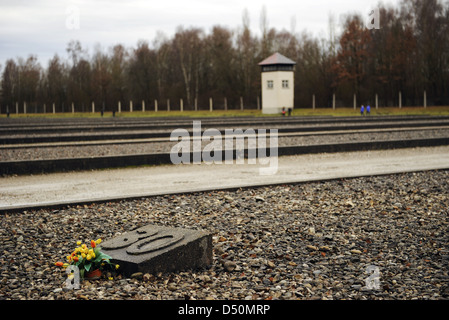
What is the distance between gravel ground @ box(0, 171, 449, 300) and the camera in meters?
4.47

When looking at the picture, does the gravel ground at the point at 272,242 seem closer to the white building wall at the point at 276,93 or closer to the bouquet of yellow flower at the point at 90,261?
the bouquet of yellow flower at the point at 90,261

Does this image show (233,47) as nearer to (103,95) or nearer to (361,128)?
(103,95)

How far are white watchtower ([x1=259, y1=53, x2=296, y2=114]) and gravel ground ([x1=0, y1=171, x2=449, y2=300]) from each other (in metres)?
38.0

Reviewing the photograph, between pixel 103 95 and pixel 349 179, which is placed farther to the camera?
pixel 103 95

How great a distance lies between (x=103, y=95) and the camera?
66062mm

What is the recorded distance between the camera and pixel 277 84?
46719 millimetres

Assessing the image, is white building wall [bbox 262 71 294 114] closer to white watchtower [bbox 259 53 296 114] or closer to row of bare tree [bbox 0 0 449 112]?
white watchtower [bbox 259 53 296 114]

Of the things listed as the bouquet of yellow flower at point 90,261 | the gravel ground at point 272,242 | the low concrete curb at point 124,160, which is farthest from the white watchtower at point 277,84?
the bouquet of yellow flower at point 90,261

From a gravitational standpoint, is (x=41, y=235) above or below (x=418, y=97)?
below

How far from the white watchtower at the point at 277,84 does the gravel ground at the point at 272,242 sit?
38.0 m

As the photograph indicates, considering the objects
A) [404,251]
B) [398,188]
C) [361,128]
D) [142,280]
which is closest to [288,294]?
[142,280]

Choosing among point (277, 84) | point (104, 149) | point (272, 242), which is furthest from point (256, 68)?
point (272, 242)
